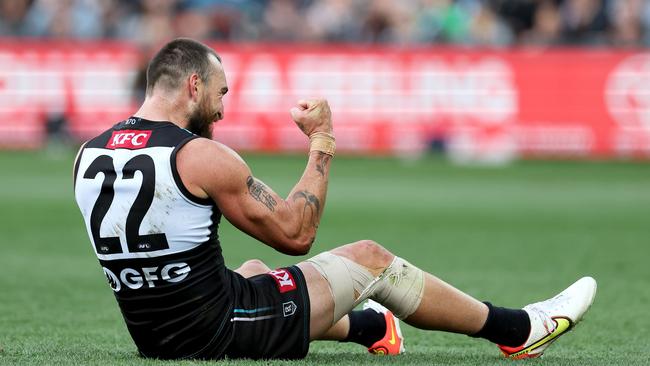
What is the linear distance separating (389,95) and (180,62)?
17.1m

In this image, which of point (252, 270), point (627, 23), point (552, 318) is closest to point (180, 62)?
point (252, 270)

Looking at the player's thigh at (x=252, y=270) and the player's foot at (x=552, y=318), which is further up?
the player's thigh at (x=252, y=270)

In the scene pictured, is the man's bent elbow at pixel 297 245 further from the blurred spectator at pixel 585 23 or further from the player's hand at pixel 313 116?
the blurred spectator at pixel 585 23

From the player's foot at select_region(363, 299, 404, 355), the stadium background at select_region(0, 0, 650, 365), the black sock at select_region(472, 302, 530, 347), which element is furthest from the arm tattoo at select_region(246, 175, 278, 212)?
the stadium background at select_region(0, 0, 650, 365)

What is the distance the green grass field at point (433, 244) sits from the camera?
682 centimetres

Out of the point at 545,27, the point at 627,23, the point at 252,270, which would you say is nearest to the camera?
the point at 252,270

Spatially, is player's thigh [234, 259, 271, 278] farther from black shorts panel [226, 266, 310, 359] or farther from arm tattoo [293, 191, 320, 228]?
arm tattoo [293, 191, 320, 228]

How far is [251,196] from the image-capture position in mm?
5578

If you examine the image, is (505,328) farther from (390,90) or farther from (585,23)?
(585,23)

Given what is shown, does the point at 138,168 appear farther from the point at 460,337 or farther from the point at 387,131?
the point at 387,131

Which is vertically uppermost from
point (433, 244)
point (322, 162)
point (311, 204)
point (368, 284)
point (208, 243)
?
point (322, 162)

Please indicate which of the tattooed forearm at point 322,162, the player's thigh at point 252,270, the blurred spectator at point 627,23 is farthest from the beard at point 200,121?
the blurred spectator at point 627,23

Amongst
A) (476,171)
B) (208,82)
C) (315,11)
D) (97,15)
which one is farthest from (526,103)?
(208,82)

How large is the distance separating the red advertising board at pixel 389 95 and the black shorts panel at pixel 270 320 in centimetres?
1686
